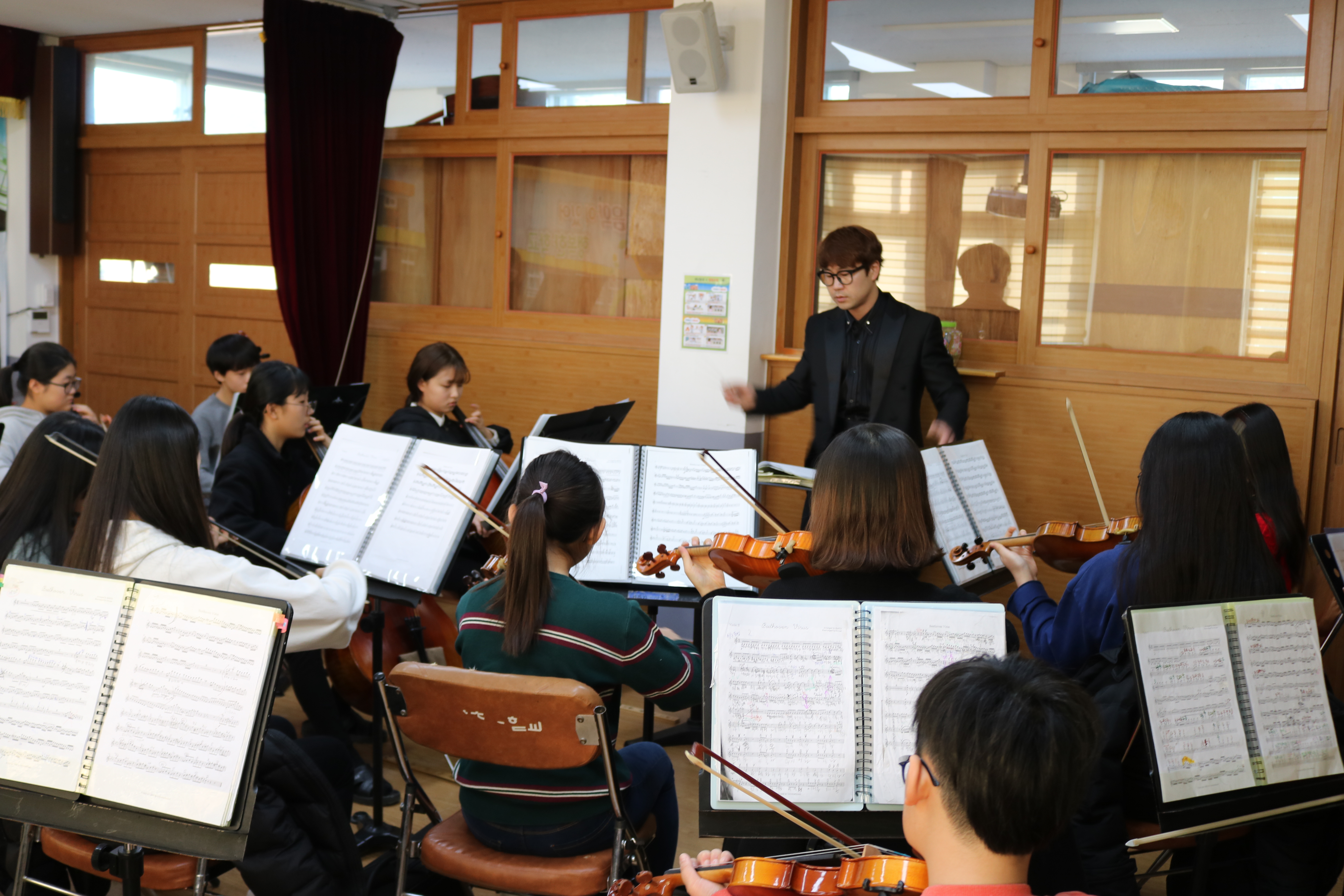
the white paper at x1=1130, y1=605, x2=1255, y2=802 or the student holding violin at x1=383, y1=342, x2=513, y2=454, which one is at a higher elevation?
the student holding violin at x1=383, y1=342, x2=513, y2=454

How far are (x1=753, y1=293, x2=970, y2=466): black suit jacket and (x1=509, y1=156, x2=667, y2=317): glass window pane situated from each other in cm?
113

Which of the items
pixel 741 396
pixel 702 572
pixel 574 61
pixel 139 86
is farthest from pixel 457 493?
pixel 139 86

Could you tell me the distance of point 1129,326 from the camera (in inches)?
153

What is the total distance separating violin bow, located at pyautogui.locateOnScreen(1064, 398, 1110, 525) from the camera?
11.1 ft

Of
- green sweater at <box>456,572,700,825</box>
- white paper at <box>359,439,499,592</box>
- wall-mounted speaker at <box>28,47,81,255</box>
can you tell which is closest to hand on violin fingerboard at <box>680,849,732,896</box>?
green sweater at <box>456,572,700,825</box>

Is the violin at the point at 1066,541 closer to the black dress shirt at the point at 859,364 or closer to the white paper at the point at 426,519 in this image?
the black dress shirt at the point at 859,364

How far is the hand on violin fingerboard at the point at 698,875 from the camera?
1.40 m

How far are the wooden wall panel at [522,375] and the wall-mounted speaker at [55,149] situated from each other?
2130 millimetres

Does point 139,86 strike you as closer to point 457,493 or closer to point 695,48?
point 695,48

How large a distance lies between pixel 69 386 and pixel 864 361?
8.63 ft

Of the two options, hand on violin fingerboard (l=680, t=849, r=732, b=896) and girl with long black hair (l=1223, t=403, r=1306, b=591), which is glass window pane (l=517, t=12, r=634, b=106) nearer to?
girl with long black hair (l=1223, t=403, r=1306, b=591)

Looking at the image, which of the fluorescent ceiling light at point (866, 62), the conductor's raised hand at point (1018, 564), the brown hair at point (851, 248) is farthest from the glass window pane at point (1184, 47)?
the conductor's raised hand at point (1018, 564)

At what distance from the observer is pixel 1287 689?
6.20ft

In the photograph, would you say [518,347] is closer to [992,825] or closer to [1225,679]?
Result: [1225,679]
